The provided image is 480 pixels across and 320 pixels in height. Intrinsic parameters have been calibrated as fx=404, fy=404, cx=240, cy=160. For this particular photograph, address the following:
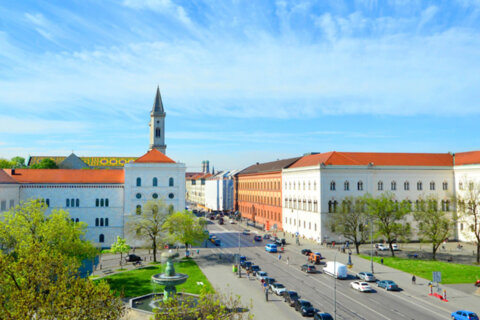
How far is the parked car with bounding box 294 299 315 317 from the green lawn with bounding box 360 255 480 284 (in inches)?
839

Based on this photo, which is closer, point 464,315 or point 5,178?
point 464,315

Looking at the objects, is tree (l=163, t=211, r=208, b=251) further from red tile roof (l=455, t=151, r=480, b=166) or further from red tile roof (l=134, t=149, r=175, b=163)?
red tile roof (l=455, t=151, r=480, b=166)

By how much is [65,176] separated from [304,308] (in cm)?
5749

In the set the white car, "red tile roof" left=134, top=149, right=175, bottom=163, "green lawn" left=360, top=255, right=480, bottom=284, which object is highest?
"red tile roof" left=134, top=149, right=175, bottom=163

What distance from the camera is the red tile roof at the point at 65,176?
247 ft

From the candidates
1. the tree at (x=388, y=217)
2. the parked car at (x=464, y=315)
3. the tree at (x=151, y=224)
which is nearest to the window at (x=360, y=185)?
the tree at (x=388, y=217)

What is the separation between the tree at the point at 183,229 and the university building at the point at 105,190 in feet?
44.3

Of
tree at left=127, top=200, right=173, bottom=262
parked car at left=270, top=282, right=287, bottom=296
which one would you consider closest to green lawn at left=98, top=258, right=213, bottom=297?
tree at left=127, top=200, right=173, bottom=262

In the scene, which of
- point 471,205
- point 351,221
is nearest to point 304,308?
point 351,221

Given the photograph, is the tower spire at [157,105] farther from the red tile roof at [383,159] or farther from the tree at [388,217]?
the tree at [388,217]

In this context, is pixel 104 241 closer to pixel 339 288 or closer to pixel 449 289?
pixel 339 288

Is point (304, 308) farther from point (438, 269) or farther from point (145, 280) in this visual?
point (438, 269)

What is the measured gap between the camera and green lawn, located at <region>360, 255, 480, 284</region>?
49.4m

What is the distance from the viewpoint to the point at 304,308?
35.8 meters
